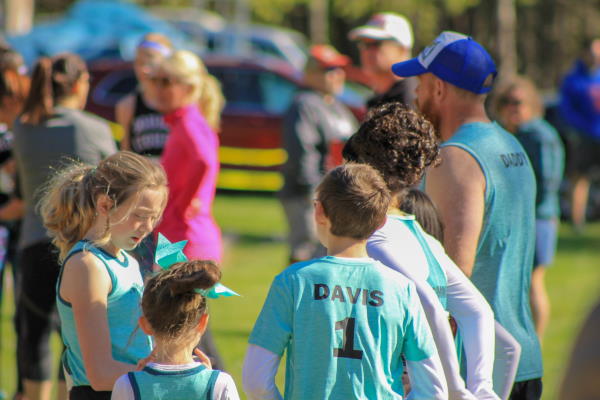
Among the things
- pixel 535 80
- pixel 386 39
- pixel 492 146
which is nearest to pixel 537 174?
pixel 386 39

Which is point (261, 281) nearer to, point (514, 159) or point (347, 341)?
point (514, 159)

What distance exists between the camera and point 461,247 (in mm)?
3145

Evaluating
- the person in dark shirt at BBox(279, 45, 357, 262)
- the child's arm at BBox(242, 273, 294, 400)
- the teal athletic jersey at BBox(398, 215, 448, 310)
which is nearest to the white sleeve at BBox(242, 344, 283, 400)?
the child's arm at BBox(242, 273, 294, 400)

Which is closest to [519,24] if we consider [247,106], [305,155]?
[247,106]

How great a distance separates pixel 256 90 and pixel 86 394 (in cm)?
1331

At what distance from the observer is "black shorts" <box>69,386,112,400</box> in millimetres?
2972

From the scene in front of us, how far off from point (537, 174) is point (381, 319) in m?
4.23

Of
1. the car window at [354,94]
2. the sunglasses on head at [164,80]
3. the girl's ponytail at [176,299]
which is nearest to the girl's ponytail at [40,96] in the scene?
the sunglasses on head at [164,80]

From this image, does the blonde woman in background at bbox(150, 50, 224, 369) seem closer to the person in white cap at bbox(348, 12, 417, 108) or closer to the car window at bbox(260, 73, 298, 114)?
the person in white cap at bbox(348, 12, 417, 108)

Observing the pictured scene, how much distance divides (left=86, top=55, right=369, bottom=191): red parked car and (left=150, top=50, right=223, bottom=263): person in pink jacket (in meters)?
9.86

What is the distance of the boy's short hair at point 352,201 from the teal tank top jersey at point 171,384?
0.56m

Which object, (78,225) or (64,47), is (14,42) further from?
Answer: (78,225)

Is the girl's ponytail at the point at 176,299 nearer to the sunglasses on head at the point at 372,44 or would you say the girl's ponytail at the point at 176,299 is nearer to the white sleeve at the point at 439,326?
the white sleeve at the point at 439,326

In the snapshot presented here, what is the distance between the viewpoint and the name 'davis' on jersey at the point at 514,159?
10.8 ft
